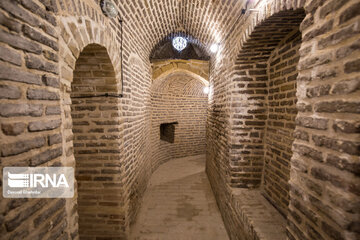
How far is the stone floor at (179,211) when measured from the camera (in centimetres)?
277

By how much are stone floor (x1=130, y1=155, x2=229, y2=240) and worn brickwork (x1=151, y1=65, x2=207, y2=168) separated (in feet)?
4.49

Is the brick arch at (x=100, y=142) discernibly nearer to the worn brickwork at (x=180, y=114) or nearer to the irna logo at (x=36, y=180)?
the irna logo at (x=36, y=180)

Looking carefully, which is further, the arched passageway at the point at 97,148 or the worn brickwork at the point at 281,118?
the arched passageway at the point at 97,148

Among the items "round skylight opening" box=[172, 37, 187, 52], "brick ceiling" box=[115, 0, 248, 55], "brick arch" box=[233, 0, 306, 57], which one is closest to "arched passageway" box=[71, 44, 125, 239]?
"brick ceiling" box=[115, 0, 248, 55]

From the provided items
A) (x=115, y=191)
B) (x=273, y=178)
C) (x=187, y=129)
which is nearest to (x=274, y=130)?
(x=273, y=178)

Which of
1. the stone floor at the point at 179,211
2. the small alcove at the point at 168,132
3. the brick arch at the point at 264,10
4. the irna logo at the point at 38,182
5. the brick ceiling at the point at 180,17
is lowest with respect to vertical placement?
the stone floor at the point at 179,211

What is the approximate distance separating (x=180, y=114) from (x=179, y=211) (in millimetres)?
4067

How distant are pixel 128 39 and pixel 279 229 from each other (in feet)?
10.9

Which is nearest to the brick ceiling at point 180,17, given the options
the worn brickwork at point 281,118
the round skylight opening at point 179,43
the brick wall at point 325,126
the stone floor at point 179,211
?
the round skylight opening at point 179,43

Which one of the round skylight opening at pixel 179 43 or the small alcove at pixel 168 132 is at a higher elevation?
the round skylight opening at pixel 179 43

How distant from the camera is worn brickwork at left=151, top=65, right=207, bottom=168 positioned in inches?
225

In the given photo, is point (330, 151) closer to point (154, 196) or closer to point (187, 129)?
point (154, 196)

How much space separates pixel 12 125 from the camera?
880mm

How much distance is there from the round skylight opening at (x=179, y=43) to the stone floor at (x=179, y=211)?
12.5 feet
